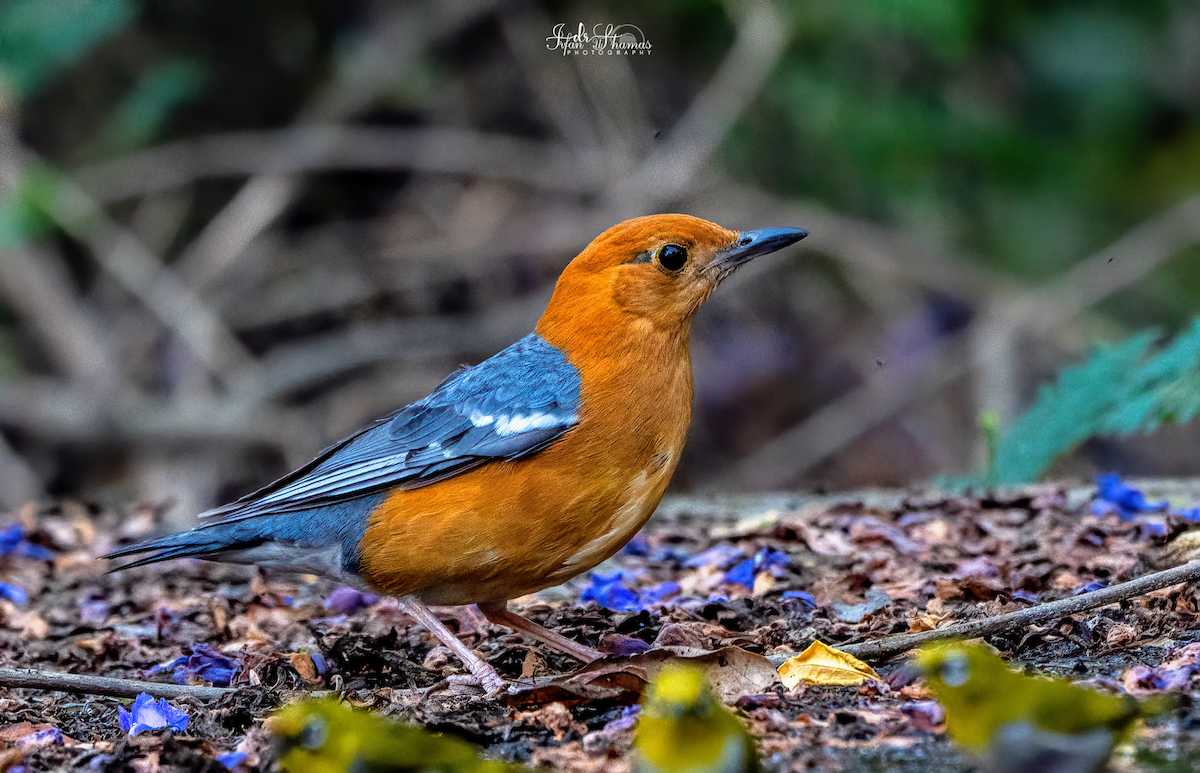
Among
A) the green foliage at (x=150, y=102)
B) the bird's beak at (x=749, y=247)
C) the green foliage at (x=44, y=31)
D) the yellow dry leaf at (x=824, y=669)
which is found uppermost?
the green foliage at (x=150, y=102)

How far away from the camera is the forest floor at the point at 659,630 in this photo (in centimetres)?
295

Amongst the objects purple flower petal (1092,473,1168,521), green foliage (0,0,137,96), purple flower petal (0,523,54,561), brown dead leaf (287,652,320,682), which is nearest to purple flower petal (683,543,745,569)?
purple flower petal (1092,473,1168,521)

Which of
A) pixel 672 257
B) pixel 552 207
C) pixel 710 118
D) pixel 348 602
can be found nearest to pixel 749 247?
pixel 672 257

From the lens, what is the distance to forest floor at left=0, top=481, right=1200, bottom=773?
2.95 metres

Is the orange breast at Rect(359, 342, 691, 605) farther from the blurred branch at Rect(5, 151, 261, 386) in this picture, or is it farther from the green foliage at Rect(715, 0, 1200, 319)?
the blurred branch at Rect(5, 151, 261, 386)

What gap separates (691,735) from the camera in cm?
228

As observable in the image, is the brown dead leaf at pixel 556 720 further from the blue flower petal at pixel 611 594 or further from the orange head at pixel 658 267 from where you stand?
the orange head at pixel 658 267

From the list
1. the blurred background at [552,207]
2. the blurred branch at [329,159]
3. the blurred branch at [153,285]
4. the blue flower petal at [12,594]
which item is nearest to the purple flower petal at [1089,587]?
the blue flower petal at [12,594]

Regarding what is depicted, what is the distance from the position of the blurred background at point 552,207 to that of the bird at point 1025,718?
6362 millimetres

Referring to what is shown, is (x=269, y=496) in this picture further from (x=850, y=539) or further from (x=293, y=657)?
(x=850, y=539)

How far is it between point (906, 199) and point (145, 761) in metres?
7.31

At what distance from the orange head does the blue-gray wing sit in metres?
0.24

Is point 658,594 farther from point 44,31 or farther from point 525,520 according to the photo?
point 44,31

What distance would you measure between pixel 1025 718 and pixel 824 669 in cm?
109
